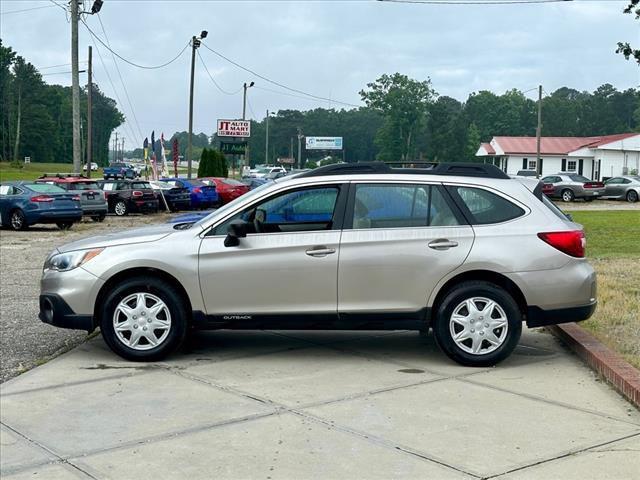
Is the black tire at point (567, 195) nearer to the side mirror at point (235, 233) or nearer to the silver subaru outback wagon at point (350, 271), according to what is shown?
the silver subaru outback wagon at point (350, 271)

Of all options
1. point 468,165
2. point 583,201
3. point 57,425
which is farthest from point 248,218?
point 583,201

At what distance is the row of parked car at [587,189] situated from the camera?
4338 cm

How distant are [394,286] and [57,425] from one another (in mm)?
2947

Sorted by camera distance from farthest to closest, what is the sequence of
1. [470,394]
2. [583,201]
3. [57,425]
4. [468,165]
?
[583,201] → [468,165] → [470,394] → [57,425]

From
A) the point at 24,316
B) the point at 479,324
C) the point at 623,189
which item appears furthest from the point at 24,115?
the point at 479,324

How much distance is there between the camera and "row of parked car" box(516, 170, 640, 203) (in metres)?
43.4

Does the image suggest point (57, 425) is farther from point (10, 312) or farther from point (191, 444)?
point (10, 312)

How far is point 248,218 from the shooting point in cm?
720

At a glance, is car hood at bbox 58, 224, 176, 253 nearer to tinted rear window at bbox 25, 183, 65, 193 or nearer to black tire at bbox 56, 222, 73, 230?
tinted rear window at bbox 25, 183, 65, 193

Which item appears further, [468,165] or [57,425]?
[468,165]

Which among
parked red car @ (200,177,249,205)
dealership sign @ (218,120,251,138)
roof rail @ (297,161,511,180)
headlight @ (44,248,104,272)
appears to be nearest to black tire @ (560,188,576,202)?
parked red car @ (200,177,249,205)

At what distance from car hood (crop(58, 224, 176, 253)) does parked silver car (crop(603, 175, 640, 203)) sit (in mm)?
39987

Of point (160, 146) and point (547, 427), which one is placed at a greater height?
point (160, 146)

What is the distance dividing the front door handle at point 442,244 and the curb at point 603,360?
152 cm
